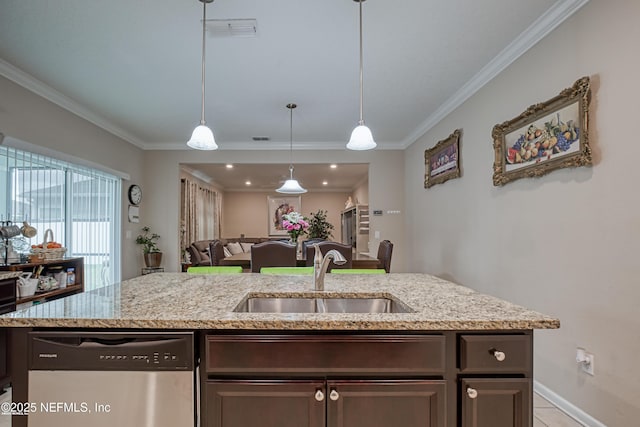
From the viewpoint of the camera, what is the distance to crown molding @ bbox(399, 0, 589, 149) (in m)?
1.95

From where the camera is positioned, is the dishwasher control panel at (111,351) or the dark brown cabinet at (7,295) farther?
the dark brown cabinet at (7,295)

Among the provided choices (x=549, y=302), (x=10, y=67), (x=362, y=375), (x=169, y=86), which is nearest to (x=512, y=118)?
(x=549, y=302)

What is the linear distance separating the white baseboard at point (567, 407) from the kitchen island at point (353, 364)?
3.83 ft

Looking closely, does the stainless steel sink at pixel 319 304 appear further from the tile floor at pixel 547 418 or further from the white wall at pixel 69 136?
the white wall at pixel 69 136

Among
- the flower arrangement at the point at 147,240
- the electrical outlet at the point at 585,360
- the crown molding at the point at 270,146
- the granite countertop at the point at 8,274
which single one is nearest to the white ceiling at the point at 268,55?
the crown molding at the point at 270,146

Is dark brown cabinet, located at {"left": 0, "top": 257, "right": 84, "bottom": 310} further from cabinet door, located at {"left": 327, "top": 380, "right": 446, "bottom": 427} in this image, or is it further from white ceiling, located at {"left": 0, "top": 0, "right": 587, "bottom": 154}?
cabinet door, located at {"left": 327, "top": 380, "right": 446, "bottom": 427}

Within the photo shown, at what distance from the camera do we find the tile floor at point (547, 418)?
1877 mm

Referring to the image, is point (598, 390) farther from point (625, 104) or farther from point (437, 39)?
point (437, 39)

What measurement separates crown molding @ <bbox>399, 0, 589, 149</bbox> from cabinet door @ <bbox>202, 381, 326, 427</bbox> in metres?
2.49

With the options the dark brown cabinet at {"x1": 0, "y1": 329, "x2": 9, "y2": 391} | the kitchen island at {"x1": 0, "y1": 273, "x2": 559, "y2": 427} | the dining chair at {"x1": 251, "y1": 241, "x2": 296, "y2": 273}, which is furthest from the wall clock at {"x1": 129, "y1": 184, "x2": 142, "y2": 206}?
the kitchen island at {"x1": 0, "y1": 273, "x2": 559, "y2": 427}

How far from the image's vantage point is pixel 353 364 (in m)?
1.09

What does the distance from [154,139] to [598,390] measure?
555 cm

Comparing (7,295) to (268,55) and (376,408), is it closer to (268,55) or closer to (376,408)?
(268,55)

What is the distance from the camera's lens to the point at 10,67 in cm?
267
